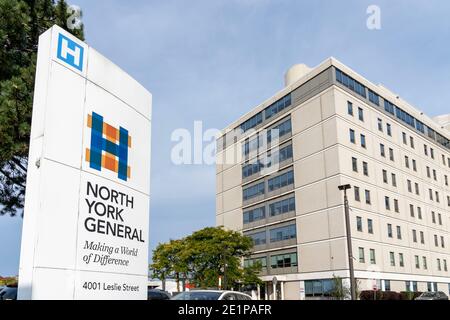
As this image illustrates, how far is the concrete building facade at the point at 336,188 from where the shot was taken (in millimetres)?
51594

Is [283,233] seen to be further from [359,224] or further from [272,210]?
[359,224]

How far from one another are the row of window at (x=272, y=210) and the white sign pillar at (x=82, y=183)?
5189 centimetres

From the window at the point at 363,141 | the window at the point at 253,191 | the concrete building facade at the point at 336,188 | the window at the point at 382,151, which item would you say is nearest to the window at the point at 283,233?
the concrete building facade at the point at 336,188

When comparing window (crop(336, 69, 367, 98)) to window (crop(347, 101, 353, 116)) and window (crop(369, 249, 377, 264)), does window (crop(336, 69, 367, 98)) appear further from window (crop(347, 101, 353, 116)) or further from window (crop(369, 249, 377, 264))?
window (crop(369, 249, 377, 264))

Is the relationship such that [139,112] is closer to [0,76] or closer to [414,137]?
[0,76]

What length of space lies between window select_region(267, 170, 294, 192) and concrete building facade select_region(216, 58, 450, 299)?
0.14 m

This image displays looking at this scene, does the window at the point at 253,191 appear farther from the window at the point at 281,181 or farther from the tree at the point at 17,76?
the tree at the point at 17,76

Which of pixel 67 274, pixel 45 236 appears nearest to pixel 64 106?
pixel 45 236

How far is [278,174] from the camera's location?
203 ft

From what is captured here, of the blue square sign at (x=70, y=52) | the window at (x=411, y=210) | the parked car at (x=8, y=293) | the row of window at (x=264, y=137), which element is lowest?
the parked car at (x=8, y=293)

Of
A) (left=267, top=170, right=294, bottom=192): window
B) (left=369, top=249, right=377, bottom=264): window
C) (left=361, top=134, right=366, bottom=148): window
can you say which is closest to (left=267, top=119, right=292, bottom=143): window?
(left=267, top=170, right=294, bottom=192): window

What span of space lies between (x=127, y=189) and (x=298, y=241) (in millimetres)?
50521

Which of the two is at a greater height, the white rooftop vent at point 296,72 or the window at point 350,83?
the white rooftop vent at point 296,72

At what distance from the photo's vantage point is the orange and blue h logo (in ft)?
21.1
